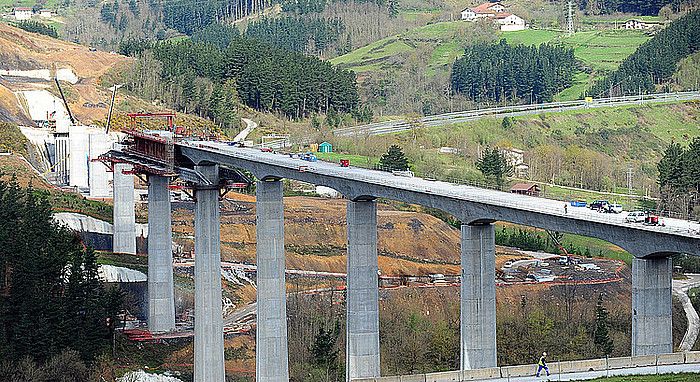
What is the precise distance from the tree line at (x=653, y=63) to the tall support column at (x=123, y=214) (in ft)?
301

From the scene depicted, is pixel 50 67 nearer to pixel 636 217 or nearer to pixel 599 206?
pixel 599 206

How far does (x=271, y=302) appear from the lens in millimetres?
79125

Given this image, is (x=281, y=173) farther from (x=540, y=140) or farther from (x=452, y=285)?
(x=540, y=140)

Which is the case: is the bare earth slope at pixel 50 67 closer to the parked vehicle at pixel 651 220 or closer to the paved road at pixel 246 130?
the paved road at pixel 246 130

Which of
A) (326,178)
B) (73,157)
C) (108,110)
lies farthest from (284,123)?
(326,178)

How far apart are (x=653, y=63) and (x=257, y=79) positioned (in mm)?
52180

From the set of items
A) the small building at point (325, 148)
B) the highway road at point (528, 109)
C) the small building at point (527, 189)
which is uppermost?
the highway road at point (528, 109)

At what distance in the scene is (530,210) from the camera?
60469 millimetres

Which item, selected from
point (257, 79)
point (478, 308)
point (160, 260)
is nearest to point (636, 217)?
point (478, 308)

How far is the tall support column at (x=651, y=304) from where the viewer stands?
54.4 meters

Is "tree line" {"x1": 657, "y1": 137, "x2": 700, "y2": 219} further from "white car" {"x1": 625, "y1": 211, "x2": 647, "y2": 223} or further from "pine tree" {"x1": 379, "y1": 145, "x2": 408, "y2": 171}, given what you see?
A: "white car" {"x1": 625, "y1": 211, "x2": 647, "y2": 223}

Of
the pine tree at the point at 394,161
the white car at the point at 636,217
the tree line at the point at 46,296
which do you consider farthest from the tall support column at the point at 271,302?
the pine tree at the point at 394,161

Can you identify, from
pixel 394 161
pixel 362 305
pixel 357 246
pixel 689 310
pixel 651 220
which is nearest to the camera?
pixel 651 220

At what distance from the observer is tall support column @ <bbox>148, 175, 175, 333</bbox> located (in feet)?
316
